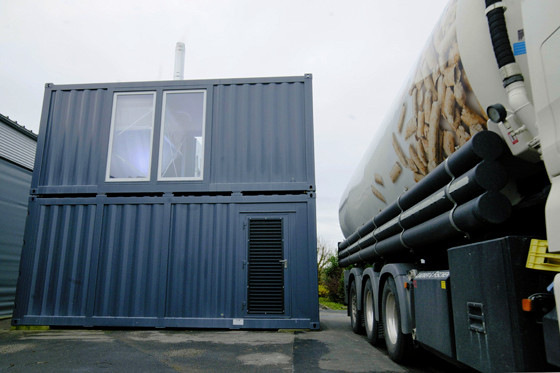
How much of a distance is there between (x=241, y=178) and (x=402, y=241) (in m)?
4.04

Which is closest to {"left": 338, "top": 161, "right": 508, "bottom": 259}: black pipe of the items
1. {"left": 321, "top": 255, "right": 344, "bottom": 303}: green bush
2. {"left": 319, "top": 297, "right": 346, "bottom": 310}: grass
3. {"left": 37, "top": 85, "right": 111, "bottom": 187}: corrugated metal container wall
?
{"left": 37, "top": 85, "right": 111, "bottom": 187}: corrugated metal container wall

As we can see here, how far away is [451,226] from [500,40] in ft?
5.34

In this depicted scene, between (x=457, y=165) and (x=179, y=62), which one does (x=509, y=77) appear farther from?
(x=179, y=62)

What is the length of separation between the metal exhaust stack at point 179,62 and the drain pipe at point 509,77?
910 centimetres

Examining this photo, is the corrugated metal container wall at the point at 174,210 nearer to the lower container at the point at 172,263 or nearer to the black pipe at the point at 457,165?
the lower container at the point at 172,263

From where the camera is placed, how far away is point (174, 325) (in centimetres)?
762

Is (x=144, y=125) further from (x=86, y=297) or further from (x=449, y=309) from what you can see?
(x=449, y=309)

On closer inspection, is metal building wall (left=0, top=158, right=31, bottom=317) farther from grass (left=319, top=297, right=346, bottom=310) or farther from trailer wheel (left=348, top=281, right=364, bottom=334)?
grass (left=319, top=297, right=346, bottom=310)

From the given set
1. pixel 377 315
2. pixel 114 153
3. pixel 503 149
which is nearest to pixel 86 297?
pixel 114 153

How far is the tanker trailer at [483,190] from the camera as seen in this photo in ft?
7.72

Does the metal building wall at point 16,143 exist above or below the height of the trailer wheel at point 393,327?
above

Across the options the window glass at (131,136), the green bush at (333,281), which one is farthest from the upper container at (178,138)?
the green bush at (333,281)

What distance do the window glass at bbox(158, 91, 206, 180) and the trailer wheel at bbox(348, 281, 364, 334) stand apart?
159 inches

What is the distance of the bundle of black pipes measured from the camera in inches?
121
